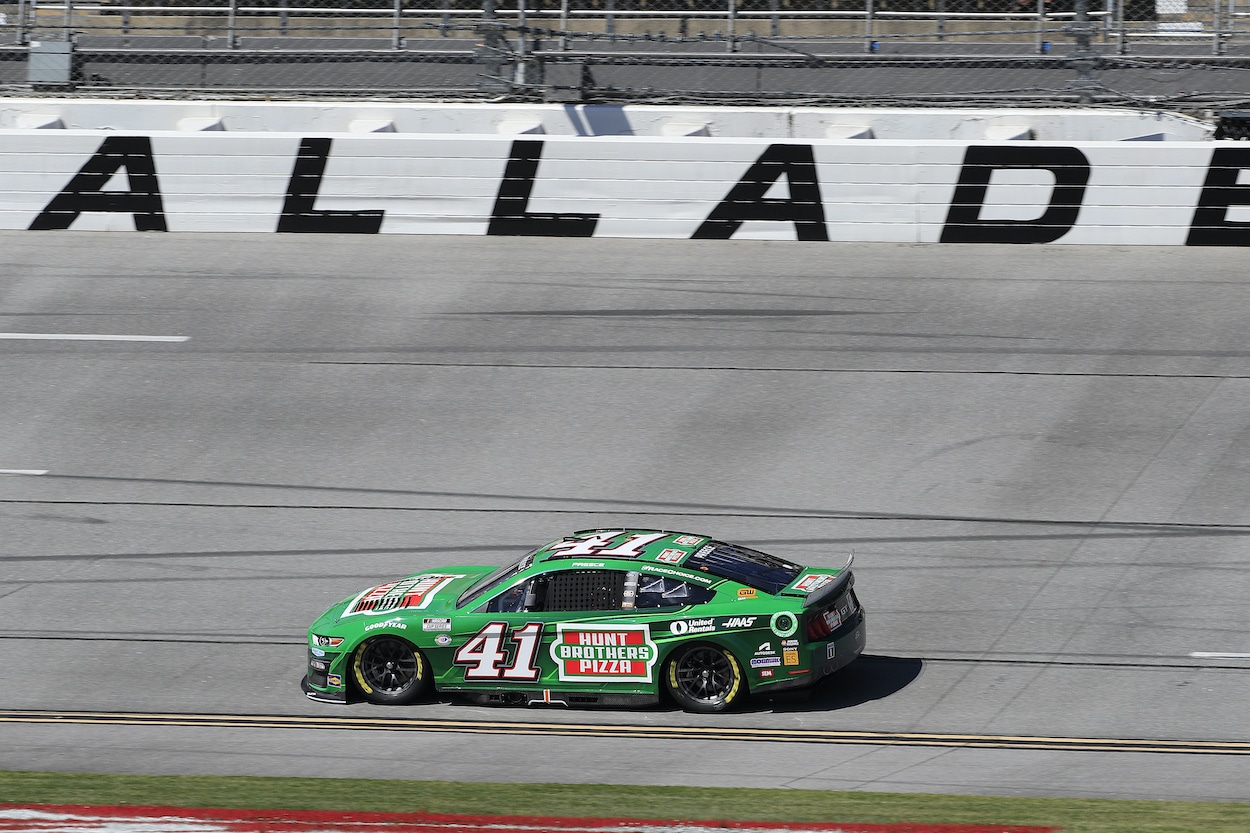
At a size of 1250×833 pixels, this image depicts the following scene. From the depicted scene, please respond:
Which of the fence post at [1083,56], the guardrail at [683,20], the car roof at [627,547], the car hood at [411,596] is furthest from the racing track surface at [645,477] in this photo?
the guardrail at [683,20]

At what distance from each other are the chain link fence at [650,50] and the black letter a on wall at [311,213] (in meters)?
2.73

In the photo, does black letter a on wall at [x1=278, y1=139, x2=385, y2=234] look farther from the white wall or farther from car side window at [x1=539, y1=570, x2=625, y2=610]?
car side window at [x1=539, y1=570, x2=625, y2=610]

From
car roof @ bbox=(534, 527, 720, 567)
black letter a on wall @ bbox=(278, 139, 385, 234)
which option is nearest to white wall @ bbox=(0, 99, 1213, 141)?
black letter a on wall @ bbox=(278, 139, 385, 234)

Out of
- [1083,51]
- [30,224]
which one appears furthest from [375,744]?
[1083,51]

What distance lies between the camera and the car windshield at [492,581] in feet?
31.1

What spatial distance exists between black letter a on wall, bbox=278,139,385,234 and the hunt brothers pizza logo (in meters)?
10.4

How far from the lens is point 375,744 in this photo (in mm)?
8844

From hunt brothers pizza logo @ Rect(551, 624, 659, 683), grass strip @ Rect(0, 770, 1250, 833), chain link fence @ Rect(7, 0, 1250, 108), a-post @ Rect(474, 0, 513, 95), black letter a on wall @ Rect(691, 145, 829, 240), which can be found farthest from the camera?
a-post @ Rect(474, 0, 513, 95)

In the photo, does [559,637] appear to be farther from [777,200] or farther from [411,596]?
[777,200]

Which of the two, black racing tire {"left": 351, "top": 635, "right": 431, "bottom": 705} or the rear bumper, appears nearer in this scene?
the rear bumper

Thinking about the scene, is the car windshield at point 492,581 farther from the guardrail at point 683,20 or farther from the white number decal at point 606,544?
the guardrail at point 683,20

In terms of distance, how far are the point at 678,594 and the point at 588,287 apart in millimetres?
8001

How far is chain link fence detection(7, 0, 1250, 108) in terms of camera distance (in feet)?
62.5

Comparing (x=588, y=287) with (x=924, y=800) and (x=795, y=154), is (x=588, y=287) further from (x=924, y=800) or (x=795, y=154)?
(x=924, y=800)
